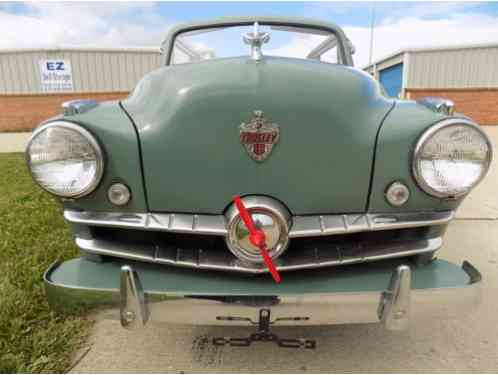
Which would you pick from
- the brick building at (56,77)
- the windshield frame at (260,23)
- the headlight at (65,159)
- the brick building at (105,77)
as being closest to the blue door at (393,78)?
the brick building at (105,77)

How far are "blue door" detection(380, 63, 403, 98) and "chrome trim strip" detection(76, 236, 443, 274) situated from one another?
1474cm

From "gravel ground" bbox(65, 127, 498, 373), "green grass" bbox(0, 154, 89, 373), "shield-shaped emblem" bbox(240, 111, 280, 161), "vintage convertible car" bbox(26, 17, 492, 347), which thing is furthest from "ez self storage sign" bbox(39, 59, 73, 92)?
"shield-shaped emblem" bbox(240, 111, 280, 161)

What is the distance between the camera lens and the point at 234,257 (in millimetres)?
1450

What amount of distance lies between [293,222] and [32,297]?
166cm

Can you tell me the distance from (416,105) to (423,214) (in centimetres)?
Result: 48

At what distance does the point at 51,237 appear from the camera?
2971 mm

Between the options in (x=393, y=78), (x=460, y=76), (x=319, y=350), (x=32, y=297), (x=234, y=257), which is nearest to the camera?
(x=234, y=257)

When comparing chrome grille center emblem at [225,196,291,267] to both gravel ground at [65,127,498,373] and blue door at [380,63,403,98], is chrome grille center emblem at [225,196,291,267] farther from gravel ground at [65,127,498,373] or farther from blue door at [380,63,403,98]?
blue door at [380,63,403,98]

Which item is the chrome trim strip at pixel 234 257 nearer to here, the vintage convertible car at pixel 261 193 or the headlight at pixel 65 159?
the vintage convertible car at pixel 261 193

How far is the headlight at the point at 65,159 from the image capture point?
1.35 m

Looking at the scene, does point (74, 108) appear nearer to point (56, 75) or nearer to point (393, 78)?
point (56, 75)

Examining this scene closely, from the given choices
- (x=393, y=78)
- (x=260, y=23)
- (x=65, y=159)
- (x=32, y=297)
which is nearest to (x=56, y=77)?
(x=260, y=23)

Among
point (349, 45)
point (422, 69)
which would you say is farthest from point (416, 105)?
point (422, 69)

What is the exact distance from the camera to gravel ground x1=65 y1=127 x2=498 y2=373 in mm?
1663
